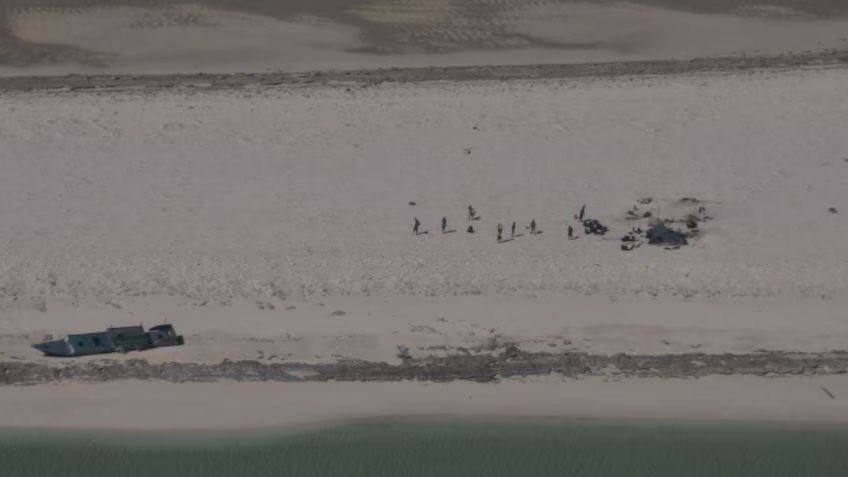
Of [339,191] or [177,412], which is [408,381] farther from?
[339,191]

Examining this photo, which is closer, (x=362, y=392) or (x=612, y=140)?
(x=362, y=392)

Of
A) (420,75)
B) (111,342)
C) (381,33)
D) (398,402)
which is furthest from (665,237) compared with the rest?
(381,33)

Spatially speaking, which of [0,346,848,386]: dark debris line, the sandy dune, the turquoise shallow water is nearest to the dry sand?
[0,346,848,386]: dark debris line

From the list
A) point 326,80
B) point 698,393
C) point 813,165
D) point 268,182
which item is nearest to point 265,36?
point 326,80

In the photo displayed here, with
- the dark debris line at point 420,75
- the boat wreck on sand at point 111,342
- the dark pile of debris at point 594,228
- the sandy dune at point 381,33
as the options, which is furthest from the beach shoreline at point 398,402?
the sandy dune at point 381,33

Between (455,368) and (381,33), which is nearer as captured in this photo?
(455,368)

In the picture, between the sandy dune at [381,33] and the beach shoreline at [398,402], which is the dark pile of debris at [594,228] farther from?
the sandy dune at [381,33]

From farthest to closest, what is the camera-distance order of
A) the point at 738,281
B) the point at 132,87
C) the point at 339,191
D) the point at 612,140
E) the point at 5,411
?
the point at 132,87 → the point at 612,140 → the point at 339,191 → the point at 738,281 → the point at 5,411

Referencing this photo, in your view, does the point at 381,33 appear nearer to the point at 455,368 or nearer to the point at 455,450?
the point at 455,368
